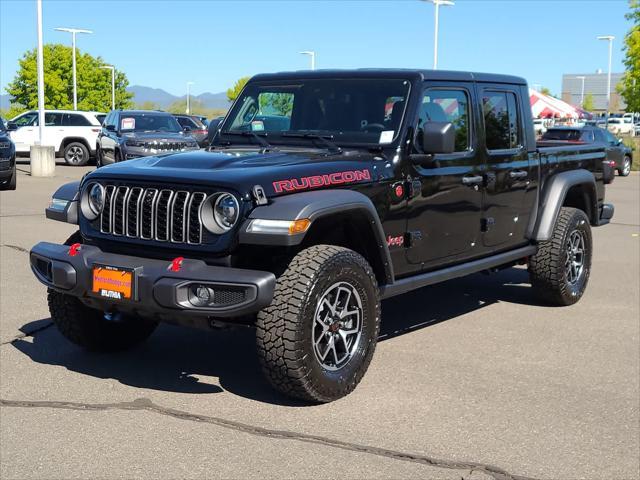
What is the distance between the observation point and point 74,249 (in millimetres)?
5047

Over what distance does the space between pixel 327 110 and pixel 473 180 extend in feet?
3.74

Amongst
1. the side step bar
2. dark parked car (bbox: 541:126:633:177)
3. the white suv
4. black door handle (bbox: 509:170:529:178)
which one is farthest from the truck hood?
the white suv

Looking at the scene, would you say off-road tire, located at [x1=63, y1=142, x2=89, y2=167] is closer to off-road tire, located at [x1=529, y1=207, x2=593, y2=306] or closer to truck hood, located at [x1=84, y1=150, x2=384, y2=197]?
off-road tire, located at [x1=529, y1=207, x2=593, y2=306]

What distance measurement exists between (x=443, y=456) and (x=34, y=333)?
3.42 meters

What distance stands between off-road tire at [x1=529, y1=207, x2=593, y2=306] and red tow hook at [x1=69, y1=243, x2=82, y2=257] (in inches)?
153

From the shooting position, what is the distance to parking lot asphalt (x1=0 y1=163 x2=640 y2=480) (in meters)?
4.06

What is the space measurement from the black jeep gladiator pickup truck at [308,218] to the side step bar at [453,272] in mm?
14

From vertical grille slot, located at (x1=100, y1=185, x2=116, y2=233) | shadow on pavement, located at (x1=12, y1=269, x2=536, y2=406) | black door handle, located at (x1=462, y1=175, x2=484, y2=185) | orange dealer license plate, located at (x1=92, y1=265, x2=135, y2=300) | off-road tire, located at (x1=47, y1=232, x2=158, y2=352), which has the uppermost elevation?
black door handle, located at (x1=462, y1=175, x2=484, y2=185)

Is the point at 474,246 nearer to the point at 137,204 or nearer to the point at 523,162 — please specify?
the point at 523,162

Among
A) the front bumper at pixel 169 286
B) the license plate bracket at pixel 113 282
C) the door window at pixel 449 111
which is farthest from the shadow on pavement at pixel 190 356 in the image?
the door window at pixel 449 111

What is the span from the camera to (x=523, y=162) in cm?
694

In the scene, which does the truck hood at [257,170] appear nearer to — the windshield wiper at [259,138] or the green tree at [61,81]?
the windshield wiper at [259,138]

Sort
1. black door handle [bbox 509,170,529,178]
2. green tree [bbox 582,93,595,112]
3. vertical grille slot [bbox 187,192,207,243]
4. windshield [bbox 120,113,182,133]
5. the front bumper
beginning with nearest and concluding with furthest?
the front bumper → vertical grille slot [bbox 187,192,207,243] → black door handle [bbox 509,170,529,178] → windshield [bbox 120,113,182,133] → green tree [bbox 582,93,595,112]

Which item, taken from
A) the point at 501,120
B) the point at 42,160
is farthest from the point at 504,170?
the point at 42,160
